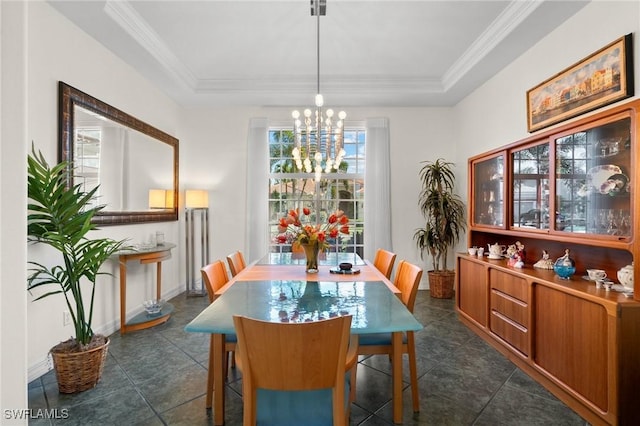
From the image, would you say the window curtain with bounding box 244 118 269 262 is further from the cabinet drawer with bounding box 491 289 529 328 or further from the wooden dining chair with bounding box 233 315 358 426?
the wooden dining chair with bounding box 233 315 358 426

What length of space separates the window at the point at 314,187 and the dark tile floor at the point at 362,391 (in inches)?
94.8

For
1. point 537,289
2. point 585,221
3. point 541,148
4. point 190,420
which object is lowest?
point 190,420

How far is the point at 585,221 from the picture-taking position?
6.76 ft

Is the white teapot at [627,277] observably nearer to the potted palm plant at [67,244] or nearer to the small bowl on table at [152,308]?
the potted palm plant at [67,244]

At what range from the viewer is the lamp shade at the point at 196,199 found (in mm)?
4348

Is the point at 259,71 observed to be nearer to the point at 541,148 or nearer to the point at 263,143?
the point at 263,143

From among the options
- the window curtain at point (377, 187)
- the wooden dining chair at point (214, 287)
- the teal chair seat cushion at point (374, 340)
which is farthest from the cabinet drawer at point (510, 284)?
the wooden dining chair at point (214, 287)

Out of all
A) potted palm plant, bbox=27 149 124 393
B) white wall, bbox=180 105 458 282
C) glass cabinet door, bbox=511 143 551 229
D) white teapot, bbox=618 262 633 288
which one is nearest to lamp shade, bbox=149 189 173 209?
white wall, bbox=180 105 458 282

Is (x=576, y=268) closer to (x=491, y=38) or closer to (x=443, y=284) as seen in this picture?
(x=443, y=284)

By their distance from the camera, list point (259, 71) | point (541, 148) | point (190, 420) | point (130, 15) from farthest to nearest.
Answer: point (259, 71) < point (130, 15) < point (541, 148) < point (190, 420)

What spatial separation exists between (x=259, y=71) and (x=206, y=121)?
140 cm

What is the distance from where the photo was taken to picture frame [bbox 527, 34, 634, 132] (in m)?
2.03

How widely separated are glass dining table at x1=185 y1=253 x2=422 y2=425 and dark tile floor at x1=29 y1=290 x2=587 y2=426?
234mm

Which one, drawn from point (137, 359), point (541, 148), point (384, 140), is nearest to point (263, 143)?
point (384, 140)
